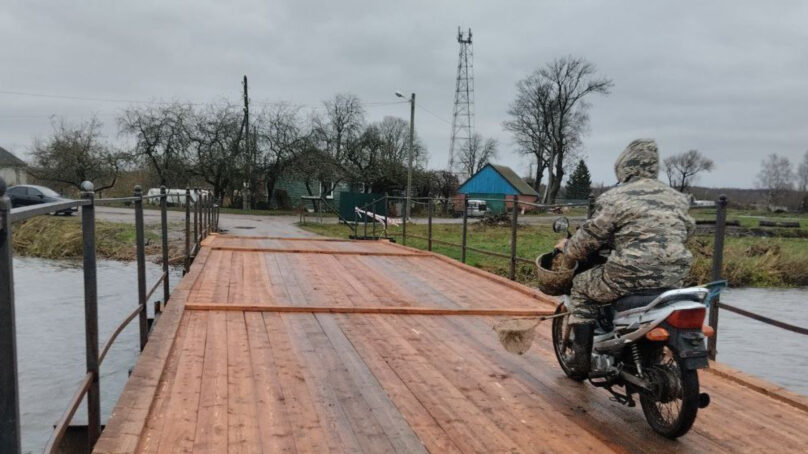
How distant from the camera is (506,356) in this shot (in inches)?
152

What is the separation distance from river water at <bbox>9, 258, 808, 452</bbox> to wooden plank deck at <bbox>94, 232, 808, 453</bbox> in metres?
1.73

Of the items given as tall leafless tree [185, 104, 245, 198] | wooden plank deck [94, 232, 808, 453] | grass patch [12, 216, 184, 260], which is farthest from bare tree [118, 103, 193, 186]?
wooden plank deck [94, 232, 808, 453]

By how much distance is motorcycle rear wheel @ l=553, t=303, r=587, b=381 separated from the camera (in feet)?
10.9

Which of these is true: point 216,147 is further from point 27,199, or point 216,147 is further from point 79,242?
point 27,199

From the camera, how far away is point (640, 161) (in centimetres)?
280

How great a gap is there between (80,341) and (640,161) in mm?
6925

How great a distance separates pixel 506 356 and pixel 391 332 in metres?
0.88

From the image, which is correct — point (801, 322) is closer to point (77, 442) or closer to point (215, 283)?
point (215, 283)

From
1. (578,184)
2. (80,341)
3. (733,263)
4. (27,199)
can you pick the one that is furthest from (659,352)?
(578,184)

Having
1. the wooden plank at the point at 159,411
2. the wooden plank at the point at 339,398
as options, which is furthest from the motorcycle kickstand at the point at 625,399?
the wooden plank at the point at 159,411

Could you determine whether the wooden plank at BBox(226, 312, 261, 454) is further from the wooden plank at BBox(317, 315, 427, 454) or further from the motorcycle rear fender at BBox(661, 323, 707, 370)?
the motorcycle rear fender at BBox(661, 323, 707, 370)

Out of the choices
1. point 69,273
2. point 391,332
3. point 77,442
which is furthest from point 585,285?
point 69,273

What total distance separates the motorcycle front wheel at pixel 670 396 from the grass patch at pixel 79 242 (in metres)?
8.48

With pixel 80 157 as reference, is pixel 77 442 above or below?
below
